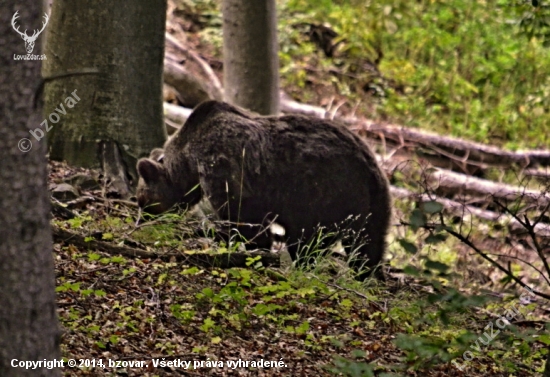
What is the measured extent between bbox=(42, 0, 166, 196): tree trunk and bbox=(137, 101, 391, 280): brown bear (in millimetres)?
534

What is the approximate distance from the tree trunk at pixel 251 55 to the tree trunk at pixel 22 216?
5333mm

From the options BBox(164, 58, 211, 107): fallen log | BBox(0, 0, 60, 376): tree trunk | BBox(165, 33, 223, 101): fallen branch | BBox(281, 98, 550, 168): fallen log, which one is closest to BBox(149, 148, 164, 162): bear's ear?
BBox(0, 0, 60, 376): tree trunk

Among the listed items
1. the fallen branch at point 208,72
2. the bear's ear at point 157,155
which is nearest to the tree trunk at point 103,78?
the bear's ear at point 157,155

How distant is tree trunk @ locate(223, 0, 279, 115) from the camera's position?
8570mm

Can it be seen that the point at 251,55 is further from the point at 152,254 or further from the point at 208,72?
the point at 208,72

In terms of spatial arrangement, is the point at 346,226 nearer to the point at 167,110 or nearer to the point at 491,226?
the point at 491,226

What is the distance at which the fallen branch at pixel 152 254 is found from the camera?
6.23m

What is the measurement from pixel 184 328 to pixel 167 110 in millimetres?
6536

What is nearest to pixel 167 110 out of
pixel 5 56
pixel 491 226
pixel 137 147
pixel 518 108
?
pixel 137 147

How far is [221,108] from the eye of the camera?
7.35 metres

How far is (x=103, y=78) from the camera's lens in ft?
24.2

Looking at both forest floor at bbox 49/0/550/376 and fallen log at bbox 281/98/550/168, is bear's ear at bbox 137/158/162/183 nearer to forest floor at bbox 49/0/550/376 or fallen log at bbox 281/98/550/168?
forest floor at bbox 49/0/550/376

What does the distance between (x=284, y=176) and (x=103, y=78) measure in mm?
1944

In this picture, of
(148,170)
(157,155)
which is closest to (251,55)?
(157,155)
